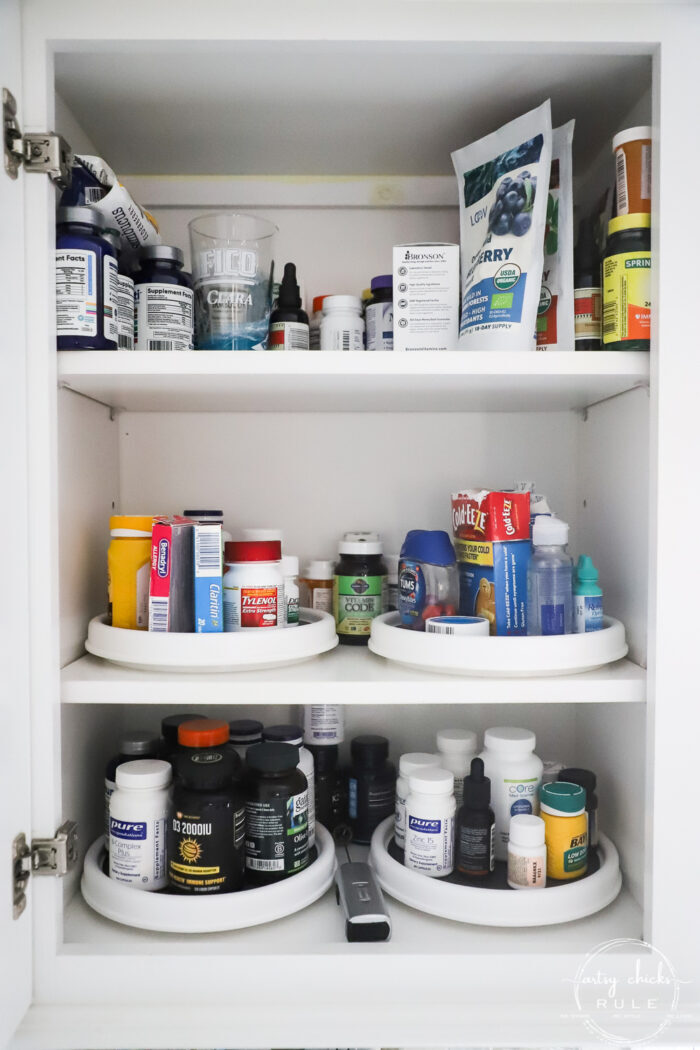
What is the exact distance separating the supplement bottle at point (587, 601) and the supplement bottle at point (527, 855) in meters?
0.23

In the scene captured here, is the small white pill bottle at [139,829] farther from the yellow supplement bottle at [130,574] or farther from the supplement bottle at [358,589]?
the supplement bottle at [358,589]

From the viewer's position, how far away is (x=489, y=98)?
888 millimetres

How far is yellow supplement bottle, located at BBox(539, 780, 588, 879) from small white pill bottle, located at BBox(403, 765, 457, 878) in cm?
11

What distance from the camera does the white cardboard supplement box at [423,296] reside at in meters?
0.87

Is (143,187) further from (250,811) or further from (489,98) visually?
(250,811)

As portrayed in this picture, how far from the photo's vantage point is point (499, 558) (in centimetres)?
88

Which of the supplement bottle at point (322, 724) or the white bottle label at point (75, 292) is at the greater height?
the white bottle label at point (75, 292)

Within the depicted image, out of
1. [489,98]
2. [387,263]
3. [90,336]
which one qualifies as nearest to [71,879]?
[90,336]

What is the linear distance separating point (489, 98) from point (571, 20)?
14cm

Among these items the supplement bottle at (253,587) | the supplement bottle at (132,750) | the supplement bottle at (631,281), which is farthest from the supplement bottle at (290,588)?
the supplement bottle at (631,281)

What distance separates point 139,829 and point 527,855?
436mm

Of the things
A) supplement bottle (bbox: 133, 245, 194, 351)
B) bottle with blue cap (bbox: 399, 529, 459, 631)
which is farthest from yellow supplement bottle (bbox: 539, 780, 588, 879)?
supplement bottle (bbox: 133, 245, 194, 351)

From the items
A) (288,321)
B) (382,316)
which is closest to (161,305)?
(288,321)

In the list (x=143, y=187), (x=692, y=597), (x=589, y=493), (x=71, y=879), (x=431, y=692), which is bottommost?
(x=71, y=879)
